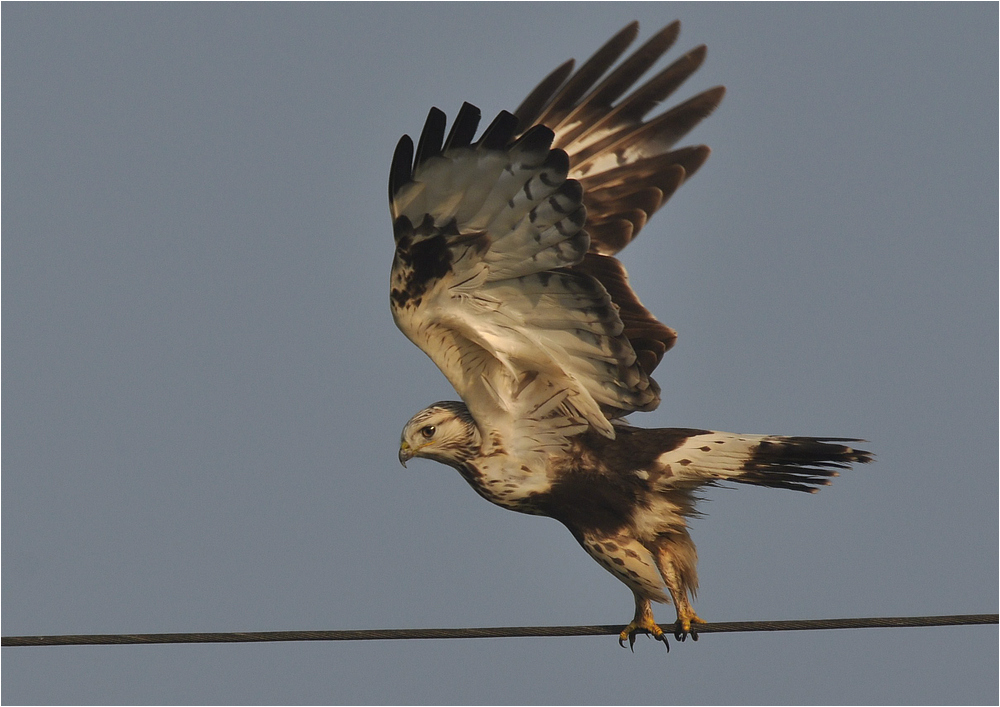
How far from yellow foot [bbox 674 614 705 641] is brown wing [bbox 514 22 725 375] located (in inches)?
53.8

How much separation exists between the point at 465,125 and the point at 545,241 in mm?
733

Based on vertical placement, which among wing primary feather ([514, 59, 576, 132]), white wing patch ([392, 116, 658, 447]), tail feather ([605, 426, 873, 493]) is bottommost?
tail feather ([605, 426, 873, 493])

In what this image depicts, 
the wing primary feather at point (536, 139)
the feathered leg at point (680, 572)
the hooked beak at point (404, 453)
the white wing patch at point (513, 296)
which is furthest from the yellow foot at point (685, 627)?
the wing primary feather at point (536, 139)

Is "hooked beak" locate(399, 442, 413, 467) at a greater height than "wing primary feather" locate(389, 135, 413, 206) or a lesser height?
lesser

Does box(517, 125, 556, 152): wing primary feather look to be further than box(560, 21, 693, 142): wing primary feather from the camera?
No

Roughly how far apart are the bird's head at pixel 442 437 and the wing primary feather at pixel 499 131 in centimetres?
161

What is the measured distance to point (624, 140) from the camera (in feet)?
27.3

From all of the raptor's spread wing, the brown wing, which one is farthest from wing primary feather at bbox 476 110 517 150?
the brown wing

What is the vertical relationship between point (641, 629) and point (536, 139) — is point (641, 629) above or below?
below

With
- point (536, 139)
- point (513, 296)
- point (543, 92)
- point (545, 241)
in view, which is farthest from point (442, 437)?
point (543, 92)

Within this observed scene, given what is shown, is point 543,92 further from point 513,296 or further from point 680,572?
point 680,572

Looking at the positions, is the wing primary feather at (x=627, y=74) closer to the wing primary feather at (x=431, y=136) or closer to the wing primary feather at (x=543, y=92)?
the wing primary feather at (x=543, y=92)

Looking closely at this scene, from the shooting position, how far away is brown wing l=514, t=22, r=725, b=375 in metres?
7.97

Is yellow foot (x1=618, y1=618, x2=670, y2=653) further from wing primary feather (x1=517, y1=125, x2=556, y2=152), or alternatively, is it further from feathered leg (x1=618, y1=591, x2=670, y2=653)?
wing primary feather (x1=517, y1=125, x2=556, y2=152)
